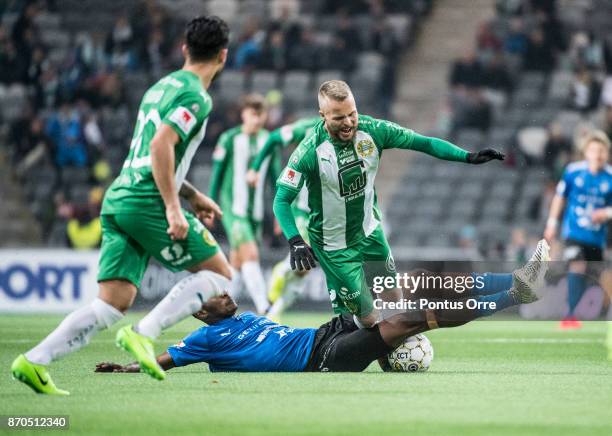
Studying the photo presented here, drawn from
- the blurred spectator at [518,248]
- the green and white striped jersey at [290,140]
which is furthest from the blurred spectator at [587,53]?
the green and white striped jersey at [290,140]

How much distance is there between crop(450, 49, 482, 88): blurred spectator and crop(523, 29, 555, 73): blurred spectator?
883 millimetres

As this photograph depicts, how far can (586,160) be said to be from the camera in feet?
42.5

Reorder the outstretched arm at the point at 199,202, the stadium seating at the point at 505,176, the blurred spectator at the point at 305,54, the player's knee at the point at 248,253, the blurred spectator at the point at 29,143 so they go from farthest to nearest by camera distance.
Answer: the blurred spectator at the point at 305,54, the blurred spectator at the point at 29,143, the stadium seating at the point at 505,176, the player's knee at the point at 248,253, the outstretched arm at the point at 199,202

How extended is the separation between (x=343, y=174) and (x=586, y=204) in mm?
5586

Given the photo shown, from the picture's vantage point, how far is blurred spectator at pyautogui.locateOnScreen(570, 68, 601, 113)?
19.0 metres

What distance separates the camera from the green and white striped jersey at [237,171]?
13.6 m

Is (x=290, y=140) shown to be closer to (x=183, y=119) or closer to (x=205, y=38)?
(x=205, y=38)

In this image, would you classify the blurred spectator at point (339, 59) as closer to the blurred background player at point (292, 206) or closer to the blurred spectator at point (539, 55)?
the blurred spectator at point (539, 55)

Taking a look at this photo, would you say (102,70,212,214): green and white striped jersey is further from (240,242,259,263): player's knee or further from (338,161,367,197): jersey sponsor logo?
(240,242,259,263): player's knee

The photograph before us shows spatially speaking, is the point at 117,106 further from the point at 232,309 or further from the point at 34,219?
the point at 232,309

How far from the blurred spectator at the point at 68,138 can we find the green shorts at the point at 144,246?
14354mm

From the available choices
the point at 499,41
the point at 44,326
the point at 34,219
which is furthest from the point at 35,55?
the point at 44,326

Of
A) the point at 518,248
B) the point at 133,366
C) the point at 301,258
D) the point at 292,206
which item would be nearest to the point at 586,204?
the point at 292,206
